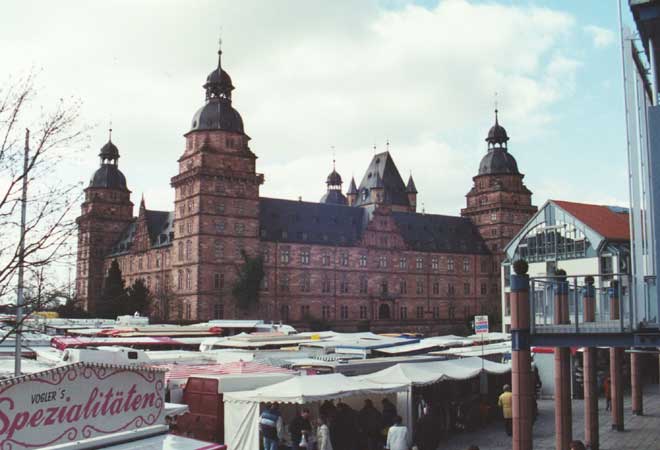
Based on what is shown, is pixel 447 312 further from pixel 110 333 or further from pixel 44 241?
pixel 44 241

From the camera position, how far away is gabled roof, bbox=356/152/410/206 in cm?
10156

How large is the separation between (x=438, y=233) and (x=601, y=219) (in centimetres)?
4320

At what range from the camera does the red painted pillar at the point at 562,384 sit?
47.5ft

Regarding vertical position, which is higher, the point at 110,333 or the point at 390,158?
the point at 390,158

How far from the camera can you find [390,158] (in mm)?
103438

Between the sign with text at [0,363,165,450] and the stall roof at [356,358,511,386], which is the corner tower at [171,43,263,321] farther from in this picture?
the sign with text at [0,363,165,450]

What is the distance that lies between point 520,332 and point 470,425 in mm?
9331

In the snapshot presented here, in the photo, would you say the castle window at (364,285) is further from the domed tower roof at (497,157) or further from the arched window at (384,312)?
the domed tower roof at (497,157)

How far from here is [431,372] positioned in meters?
19.7

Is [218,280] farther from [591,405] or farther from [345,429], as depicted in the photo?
[591,405]

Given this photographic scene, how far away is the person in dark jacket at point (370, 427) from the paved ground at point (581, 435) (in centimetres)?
207

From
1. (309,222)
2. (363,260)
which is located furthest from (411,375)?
(363,260)

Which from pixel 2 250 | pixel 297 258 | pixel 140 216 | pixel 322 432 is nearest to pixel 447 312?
pixel 297 258

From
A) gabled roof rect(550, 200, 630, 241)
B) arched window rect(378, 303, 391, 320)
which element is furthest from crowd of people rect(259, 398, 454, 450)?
arched window rect(378, 303, 391, 320)
